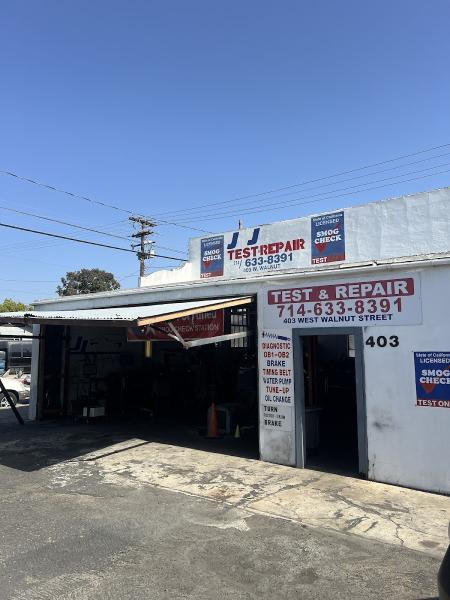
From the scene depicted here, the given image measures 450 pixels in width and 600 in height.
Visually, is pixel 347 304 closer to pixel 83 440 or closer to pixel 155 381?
pixel 83 440

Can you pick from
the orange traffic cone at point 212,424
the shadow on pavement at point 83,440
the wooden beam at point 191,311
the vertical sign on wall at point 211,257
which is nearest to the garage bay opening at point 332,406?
the shadow on pavement at point 83,440

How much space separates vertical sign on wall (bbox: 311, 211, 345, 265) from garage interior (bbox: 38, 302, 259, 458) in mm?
3312

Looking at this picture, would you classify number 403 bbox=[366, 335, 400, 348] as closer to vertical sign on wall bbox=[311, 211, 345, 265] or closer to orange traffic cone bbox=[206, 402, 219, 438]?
orange traffic cone bbox=[206, 402, 219, 438]

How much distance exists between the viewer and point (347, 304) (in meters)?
Result: 8.16

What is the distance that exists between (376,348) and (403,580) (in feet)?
12.9

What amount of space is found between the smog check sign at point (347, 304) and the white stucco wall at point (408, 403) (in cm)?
7

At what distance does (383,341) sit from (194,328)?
4239 mm

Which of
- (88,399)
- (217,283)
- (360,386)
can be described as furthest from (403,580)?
(88,399)

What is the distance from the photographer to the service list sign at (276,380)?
881 centimetres

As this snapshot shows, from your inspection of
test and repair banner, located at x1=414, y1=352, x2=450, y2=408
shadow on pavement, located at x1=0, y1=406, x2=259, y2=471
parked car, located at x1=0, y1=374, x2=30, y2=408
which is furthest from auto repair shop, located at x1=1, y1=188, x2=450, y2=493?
parked car, located at x1=0, y1=374, x2=30, y2=408

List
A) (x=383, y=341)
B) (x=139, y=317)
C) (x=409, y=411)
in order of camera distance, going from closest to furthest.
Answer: (x=409, y=411)
(x=383, y=341)
(x=139, y=317)

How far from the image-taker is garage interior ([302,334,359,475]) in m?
9.20

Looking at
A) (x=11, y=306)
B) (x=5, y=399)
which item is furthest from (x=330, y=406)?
(x=11, y=306)

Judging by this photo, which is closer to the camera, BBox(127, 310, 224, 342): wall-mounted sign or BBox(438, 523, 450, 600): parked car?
BBox(438, 523, 450, 600): parked car
